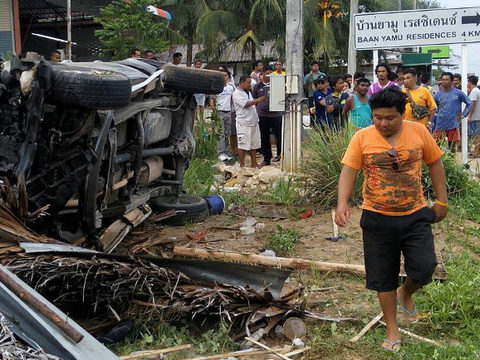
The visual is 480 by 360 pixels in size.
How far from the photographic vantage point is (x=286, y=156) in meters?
10.3

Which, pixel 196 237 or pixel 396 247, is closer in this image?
pixel 396 247

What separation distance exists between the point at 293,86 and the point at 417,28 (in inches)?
95.6

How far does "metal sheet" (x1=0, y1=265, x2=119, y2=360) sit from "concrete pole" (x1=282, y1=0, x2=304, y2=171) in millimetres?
7365

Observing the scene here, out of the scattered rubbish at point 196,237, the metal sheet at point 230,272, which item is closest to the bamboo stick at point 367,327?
the metal sheet at point 230,272

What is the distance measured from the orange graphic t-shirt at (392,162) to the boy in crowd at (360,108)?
4.69 meters

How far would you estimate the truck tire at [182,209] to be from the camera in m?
7.12

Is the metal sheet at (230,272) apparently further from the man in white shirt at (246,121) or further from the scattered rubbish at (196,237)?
the man in white shirt at (246,121)

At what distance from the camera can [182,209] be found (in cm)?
714

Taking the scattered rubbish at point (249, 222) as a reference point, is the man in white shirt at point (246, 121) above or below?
above

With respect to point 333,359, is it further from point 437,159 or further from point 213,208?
point 213,208

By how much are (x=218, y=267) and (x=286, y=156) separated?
20.3 feet

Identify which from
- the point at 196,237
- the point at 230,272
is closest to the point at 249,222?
the point at 196,237

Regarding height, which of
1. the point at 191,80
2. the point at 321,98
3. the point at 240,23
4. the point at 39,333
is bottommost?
the point at 39,333

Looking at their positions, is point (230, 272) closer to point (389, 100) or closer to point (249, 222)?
point (389, 100)
